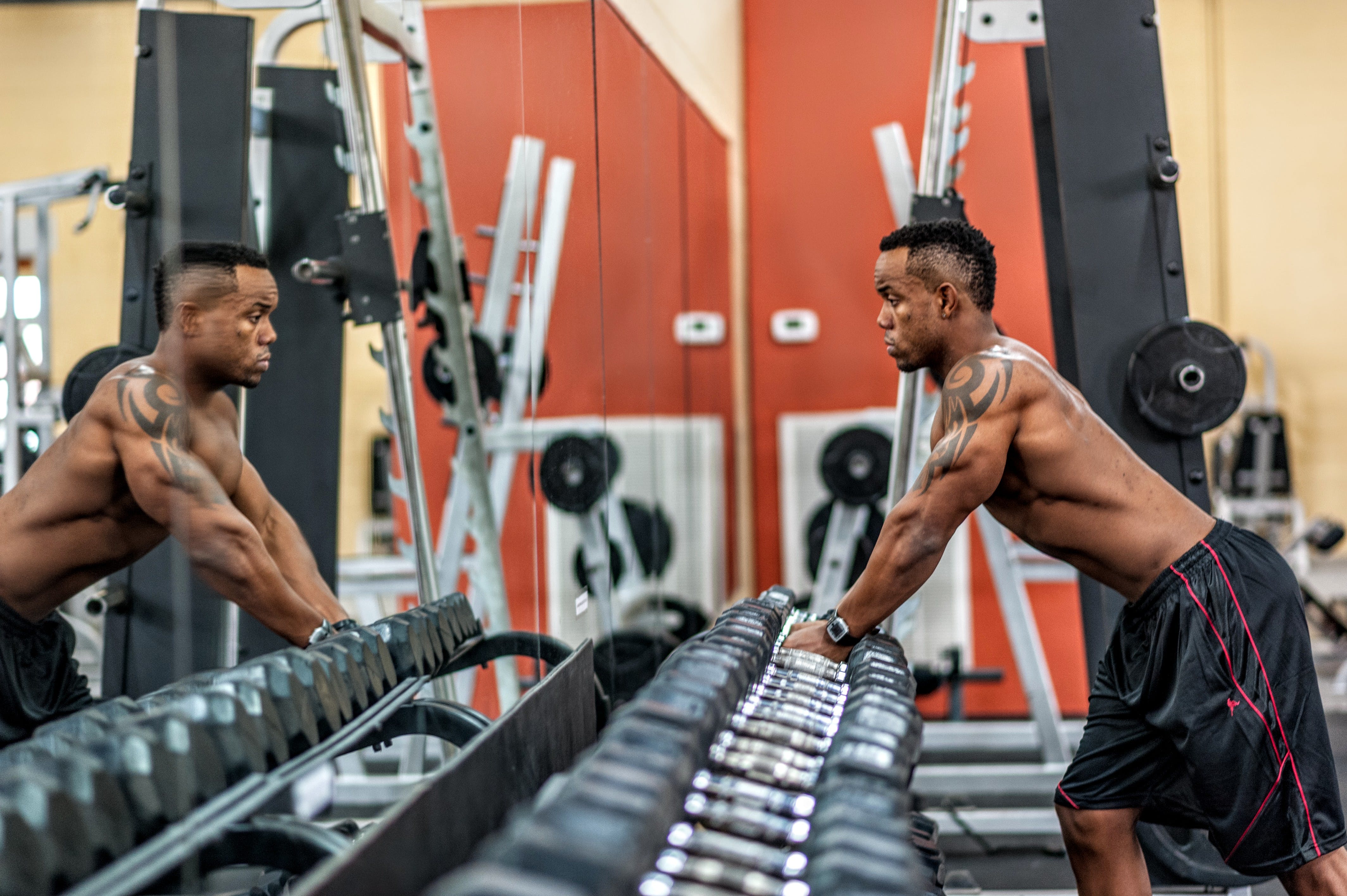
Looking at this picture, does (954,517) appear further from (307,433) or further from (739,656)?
(307,433)

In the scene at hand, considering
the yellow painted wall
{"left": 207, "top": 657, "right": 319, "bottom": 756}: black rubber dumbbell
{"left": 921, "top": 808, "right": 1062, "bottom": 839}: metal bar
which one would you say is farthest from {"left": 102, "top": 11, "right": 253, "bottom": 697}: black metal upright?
the yellow painted wall

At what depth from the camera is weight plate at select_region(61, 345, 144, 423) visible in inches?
50.9

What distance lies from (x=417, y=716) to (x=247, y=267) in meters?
0.64

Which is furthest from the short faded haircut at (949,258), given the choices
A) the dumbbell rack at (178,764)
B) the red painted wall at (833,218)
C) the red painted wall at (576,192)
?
the red painted wall at (833,218)

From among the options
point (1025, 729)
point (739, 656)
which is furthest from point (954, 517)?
point (1025, 729)

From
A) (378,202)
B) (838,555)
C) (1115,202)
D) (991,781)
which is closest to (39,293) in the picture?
(378,202)

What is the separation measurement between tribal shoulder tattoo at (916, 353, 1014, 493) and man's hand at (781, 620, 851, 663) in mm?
316

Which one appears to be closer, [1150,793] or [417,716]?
[417,716]

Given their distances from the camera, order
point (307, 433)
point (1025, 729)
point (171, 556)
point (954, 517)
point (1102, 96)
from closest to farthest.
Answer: point (171, 556) → point (954, 517) → point (1102, 96) → point (307, 433) → point (1025, 729)

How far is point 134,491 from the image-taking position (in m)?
1.21

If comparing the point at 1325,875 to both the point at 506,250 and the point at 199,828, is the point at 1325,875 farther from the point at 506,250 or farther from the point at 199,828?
the point at 506,250

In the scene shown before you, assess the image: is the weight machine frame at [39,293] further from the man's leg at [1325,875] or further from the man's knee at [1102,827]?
the man's leg at [1325,875]

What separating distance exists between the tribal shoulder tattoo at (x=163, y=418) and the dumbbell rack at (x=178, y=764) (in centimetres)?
23

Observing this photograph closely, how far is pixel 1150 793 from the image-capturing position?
1.93 meters
